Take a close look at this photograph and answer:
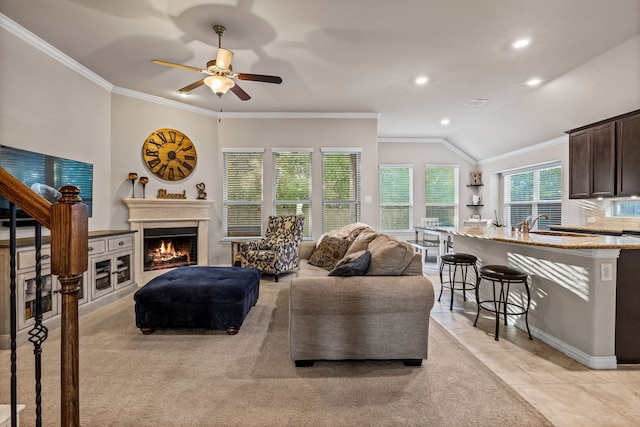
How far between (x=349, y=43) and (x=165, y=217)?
3.75 m

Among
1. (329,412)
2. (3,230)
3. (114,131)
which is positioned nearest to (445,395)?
(329,412)

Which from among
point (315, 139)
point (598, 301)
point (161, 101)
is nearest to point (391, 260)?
point (598, 301)

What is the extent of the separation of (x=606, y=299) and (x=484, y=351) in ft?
3.06

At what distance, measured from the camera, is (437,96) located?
498cm

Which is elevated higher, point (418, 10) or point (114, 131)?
point (418, 10)

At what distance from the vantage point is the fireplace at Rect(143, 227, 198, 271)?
16.0 feet

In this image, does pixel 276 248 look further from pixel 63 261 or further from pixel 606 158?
pixel 606 158

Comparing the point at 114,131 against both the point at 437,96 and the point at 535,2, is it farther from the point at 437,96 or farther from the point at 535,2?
the point at 535,2

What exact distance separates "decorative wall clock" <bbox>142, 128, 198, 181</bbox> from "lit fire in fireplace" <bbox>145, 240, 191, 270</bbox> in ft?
3.80

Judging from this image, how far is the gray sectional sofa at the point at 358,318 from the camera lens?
215 cm

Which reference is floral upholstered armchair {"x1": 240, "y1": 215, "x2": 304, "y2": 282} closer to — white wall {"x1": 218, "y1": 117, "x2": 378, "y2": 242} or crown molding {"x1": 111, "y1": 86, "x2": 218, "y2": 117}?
white wall {"x1": 218, "y1": 117, "x2": 378, "y2": 242}

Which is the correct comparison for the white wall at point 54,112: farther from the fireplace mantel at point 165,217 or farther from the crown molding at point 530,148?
the crown molding at point 530,148


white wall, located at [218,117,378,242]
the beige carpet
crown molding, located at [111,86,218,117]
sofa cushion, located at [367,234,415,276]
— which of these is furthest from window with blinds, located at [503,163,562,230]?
crown molding, located at [111,86,218,117]

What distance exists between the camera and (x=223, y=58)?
299cm
